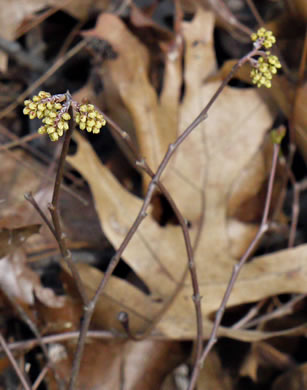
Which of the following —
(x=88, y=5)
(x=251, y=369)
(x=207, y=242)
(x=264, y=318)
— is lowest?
(x=251, y=369)

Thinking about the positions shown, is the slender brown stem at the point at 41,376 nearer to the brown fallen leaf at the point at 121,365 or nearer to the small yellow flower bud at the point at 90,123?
the brown fallen leaf at the point at 121,365

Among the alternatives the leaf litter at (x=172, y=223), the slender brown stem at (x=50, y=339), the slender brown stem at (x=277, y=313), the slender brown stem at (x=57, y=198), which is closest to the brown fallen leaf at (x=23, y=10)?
the leaf litter at (x=172, y=223)

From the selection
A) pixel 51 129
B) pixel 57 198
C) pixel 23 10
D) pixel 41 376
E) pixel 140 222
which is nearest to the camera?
pixel 51 129

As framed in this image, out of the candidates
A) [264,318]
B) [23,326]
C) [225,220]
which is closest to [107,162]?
[225,220]

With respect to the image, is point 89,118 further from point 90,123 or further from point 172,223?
point 172,223

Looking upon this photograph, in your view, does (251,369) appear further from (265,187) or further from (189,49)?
(189,49)

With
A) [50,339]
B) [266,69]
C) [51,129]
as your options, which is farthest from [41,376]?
[266,69]

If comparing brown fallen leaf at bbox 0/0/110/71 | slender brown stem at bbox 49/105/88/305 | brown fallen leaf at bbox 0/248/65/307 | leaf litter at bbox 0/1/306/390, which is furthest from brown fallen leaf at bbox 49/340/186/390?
brown fallen leaf at bbox 0/0/110/71

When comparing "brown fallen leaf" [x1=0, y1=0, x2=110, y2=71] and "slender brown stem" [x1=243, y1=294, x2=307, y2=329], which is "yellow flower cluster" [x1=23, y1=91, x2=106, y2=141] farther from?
"brown fallen leaf" [x1=0, y1=0, x2=110, y2=71]
